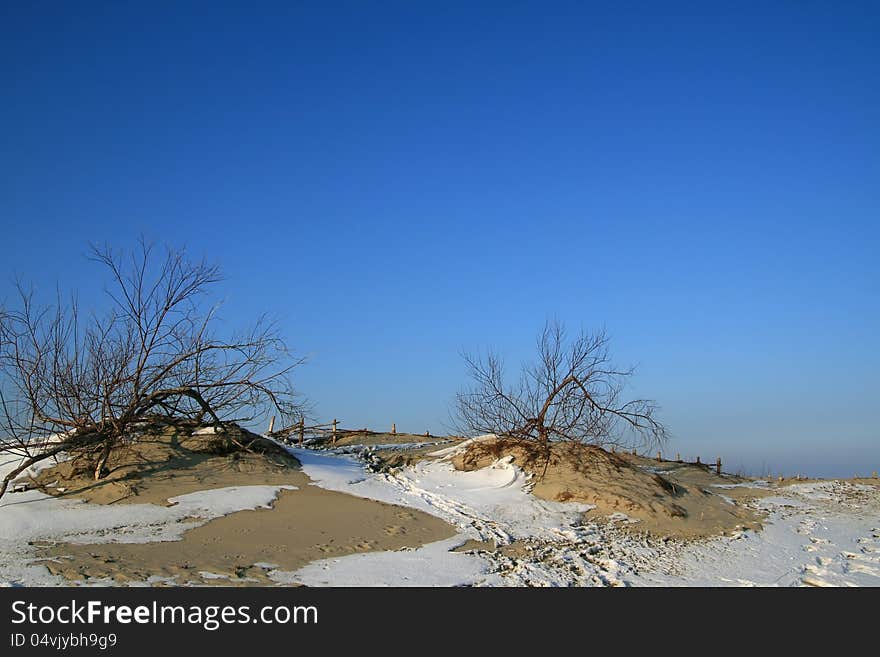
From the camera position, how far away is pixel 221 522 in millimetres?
9875

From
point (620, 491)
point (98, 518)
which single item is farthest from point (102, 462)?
point (620, 491)

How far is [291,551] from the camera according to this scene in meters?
8.80

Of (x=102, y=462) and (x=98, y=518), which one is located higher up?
(x=102, y=462)

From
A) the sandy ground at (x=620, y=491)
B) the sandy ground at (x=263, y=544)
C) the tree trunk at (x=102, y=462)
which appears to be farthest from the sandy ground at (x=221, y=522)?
the sandy ground at (x=620, y=491)

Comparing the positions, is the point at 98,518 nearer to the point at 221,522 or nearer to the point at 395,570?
the point at 221,522

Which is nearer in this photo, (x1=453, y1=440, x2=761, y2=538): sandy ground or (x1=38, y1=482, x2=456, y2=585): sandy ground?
(x1=38, y1=482, x2=456, y2=585): sandy ground

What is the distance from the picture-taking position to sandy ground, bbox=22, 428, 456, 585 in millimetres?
7758

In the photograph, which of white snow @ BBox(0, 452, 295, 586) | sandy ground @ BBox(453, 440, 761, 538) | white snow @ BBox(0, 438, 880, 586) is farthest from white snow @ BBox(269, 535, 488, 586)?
sandy ground @ BBox(453, 440, 761, 538)

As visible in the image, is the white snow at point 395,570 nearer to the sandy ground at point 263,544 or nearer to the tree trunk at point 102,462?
the sandy ground at point 263,544

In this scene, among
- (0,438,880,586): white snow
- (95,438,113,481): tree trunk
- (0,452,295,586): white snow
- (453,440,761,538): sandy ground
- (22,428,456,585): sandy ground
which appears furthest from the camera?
(453,440,761,538): sandy ground

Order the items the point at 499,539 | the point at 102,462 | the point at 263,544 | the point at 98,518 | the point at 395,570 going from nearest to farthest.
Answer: the point at 395,570 → the point at 263,544 → the point at 98,518 → the point at 499,539 → the point at 102,462

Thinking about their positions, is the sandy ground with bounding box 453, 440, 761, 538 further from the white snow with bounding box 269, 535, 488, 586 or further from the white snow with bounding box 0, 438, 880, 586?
the white snow with bounding box 269, 535, 488, 586

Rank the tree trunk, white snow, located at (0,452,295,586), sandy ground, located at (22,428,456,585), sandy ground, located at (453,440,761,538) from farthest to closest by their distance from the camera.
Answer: sandy ground, located at (453,440,761,538) → the tree trunk → white snow, located at (0,452,295,586) → sandy ground, located at (22,428,456,585)
